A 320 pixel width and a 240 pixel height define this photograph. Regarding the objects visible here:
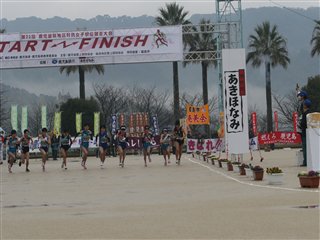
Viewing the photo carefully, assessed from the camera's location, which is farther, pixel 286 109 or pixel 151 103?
pixel 286 109

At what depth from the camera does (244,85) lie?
2139 cm

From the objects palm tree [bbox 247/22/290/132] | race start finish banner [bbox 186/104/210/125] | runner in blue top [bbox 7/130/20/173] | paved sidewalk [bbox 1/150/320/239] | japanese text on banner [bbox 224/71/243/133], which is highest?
palm tree [bbox 247/22/290/132]

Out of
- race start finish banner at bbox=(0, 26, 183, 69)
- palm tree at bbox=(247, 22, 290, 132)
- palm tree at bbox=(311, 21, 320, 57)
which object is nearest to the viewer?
race start finish banner at bbox=(0, 26, 183, 69)

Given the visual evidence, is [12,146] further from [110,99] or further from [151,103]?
[151,103]

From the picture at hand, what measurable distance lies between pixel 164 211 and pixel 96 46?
76.9 ft

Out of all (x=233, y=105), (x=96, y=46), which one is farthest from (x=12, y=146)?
(x=233, y=105)

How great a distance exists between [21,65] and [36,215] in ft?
78.8

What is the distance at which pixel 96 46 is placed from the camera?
32938 millimetres

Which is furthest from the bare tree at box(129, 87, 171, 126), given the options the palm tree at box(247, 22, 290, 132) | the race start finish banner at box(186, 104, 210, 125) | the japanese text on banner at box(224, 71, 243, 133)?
the japanese text on banner at box(224, 71, 243, 133)

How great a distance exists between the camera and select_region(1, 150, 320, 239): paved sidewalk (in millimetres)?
8188

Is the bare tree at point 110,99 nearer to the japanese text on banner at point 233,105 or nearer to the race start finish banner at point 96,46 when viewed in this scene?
the race start finish banner at point 96,46

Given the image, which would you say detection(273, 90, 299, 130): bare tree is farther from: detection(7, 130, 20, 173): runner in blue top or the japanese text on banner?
the japanese text on banner

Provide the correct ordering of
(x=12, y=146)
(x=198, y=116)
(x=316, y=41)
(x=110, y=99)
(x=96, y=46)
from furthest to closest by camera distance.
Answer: (x=110, y=99) → (x=316, y=41) → (x=198, y=116) → (x=96, y=46) → (x=12, y=146)

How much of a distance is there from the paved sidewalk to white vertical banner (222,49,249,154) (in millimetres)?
5097
